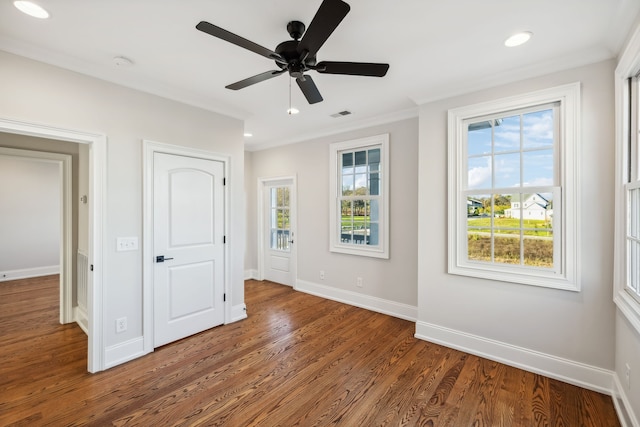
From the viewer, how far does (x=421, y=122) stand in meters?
3.19

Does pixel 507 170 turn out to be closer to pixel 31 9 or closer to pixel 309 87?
pixel 309 87

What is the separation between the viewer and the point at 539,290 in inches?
99.3

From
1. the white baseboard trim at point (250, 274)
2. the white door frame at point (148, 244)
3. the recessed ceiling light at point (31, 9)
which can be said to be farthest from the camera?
the white baseboard trim at point (250, 274)

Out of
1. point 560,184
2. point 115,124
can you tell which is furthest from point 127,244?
point 560,184

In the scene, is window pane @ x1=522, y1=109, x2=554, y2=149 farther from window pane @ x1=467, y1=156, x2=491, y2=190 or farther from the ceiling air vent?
the ceiling air vent

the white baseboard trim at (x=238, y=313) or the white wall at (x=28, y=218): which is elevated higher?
the white wall at (x=28, y=218)

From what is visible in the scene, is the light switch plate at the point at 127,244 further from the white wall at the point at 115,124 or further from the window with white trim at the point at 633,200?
the window with white trim at the point at 633,200

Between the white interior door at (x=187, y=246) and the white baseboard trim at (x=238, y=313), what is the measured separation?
0.15 metres

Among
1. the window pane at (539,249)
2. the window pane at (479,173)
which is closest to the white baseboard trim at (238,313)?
the window pane at (479,173)

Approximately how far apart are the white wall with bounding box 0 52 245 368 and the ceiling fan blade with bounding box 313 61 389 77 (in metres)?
1.98

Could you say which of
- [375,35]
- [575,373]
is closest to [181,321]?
[375,35]

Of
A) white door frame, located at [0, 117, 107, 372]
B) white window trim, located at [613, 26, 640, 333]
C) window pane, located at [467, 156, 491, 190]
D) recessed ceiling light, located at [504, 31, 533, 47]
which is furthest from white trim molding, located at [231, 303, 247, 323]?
recessed ceiling light, located at [504, 31, 533, 47]

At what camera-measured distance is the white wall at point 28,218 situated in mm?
5551

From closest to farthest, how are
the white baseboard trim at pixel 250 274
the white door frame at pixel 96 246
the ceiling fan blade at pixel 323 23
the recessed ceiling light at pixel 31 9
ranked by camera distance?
the ceiling fan blade at pixel 323 23 < the recessed ceiling light at pixel 31 9 < the white door frame at pixel 96 246 < the white baseboard trim at pixel 250 274
